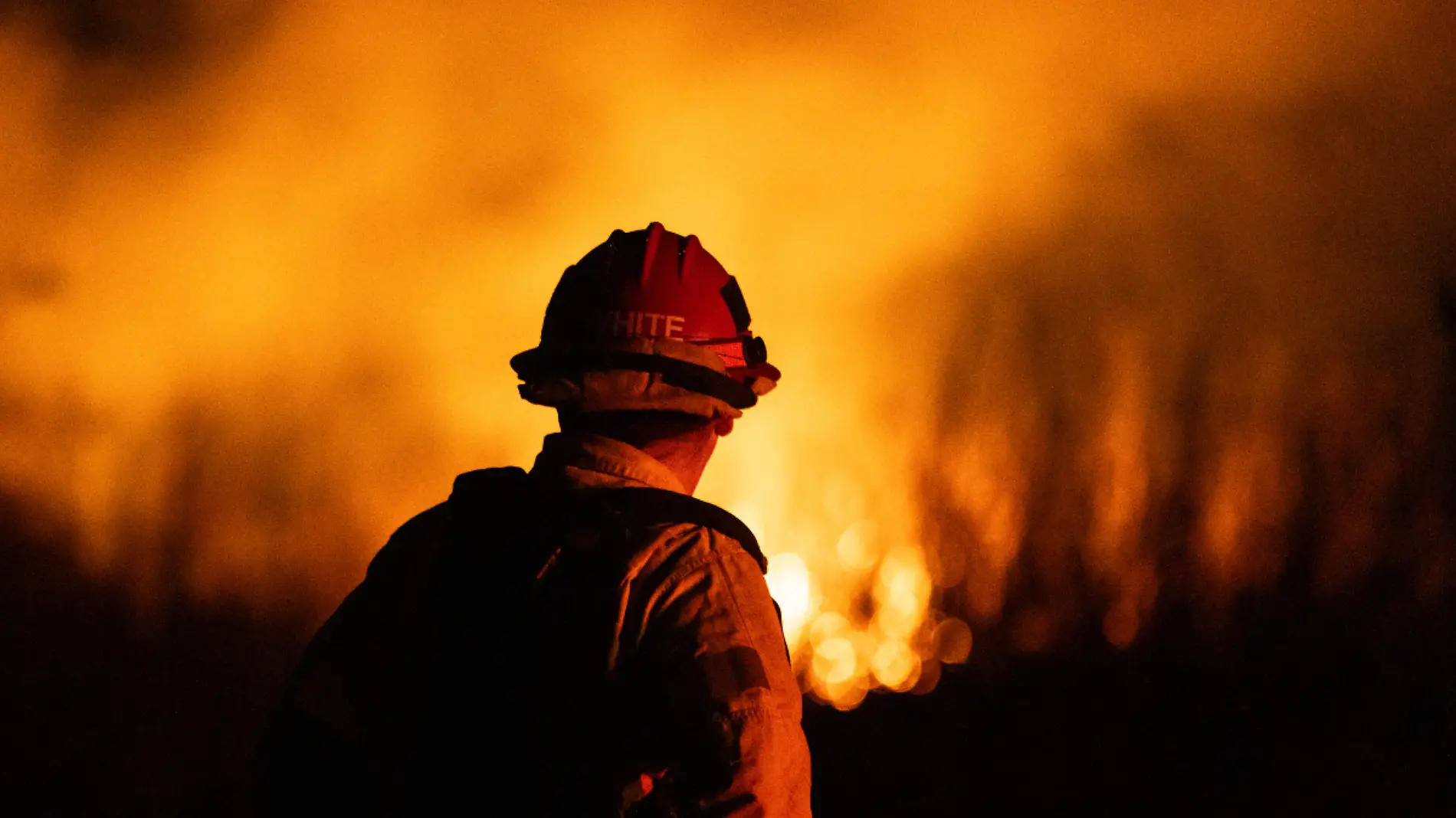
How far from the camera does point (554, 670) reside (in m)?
2.92

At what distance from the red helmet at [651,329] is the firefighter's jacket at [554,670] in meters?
0.30

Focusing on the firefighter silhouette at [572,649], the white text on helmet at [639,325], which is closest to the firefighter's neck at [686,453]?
the firefighter silhouette at [572,649]

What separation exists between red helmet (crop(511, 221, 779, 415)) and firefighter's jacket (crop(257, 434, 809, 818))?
11.8 inches

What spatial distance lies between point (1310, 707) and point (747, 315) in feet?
576

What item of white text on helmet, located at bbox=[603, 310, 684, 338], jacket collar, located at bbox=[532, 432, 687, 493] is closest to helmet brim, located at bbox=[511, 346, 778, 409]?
white text on helmet, located at bbox=[603, 310, 684, 338]

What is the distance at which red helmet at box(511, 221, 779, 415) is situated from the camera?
11.7ft

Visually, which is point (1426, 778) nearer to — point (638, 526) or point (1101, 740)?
point (1101, 740)

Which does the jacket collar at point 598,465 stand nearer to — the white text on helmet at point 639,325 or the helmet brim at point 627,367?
the helmet brim at point 627,367

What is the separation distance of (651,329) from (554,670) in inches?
47.1

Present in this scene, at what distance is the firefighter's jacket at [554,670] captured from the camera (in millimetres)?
2826

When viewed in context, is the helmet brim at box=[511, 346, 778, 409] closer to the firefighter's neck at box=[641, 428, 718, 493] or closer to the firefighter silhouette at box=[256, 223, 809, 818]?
the firefighter silhouette at box=[256, 223, 809, 818]

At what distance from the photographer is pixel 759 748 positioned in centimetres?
279

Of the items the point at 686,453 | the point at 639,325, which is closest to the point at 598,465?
the point at 686,453

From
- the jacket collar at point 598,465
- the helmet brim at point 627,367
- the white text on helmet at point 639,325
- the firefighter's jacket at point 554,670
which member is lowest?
the firefighter's jacket at point 554,670
